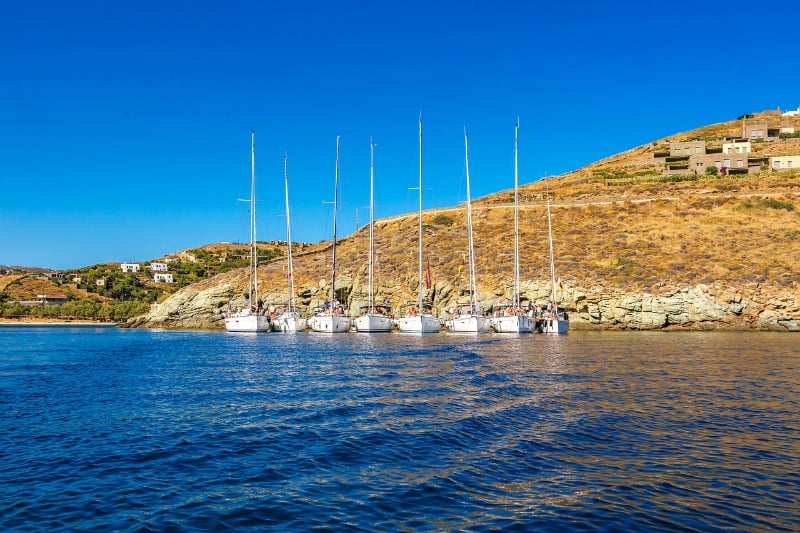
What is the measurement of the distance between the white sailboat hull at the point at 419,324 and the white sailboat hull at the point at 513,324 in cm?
599

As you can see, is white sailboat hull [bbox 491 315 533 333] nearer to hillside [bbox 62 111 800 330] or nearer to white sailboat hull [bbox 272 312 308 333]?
hillside [bbox 62 111 800 330]

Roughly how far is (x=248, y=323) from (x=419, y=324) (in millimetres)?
20718

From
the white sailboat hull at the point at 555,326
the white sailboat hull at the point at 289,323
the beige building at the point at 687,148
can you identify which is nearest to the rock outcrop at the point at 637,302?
the white sailboat hull at the point at 289,323

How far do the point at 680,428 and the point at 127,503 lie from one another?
13.3 meters

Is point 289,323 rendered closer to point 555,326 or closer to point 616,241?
point 555,326

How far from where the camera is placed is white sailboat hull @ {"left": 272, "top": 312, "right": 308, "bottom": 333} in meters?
68.2

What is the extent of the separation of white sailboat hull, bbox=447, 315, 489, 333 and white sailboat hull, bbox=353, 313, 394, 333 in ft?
24.5

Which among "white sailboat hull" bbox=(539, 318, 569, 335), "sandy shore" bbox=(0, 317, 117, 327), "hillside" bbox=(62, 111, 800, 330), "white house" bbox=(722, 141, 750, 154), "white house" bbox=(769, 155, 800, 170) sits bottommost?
"white sailboat hull" bbox=(539, 318, 569, 335)

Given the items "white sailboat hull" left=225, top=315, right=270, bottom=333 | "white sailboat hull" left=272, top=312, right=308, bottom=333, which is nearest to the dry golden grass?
"white sailboat hull" left=272, top=312, right=308, bottom=333

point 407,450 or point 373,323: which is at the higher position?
point 373,323

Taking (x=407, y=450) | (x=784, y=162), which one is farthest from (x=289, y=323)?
(x=784, y=162)

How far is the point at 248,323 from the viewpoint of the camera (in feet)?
222

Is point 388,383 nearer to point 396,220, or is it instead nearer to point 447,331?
point 447,331

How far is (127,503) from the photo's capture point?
34.7ft
